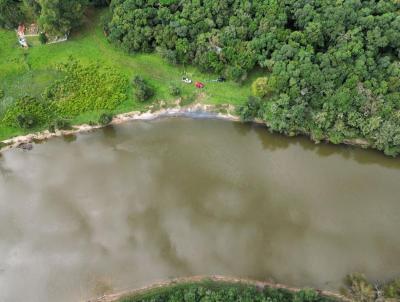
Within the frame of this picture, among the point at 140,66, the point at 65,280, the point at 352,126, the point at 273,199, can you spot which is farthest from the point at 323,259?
the point at 140,66

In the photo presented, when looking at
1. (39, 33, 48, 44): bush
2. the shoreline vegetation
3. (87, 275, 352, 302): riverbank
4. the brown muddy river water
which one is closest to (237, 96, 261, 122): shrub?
the shoreline vegetation

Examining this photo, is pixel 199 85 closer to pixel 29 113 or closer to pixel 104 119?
pixel 104 119

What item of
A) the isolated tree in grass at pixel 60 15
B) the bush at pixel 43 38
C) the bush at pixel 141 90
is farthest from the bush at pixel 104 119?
the bush at pixel 43 38

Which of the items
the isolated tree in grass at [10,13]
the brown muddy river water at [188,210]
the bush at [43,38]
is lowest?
the brown muddy river water at [188,210]

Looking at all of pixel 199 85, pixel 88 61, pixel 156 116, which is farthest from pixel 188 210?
pixel 88 61

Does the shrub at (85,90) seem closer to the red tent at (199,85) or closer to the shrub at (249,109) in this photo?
the red tent at (199,85)

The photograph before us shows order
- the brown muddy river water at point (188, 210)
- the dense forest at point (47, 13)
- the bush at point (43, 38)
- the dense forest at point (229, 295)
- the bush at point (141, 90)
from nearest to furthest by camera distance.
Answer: the dense forest at point (229, 295)
the brown muddy river water at point (188, 210)
the bush at point (141, 90)
the dense forest at point (47, 13)
the bush at point (43, 38)

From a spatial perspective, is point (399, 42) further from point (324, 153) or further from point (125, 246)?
point (125, 246)
